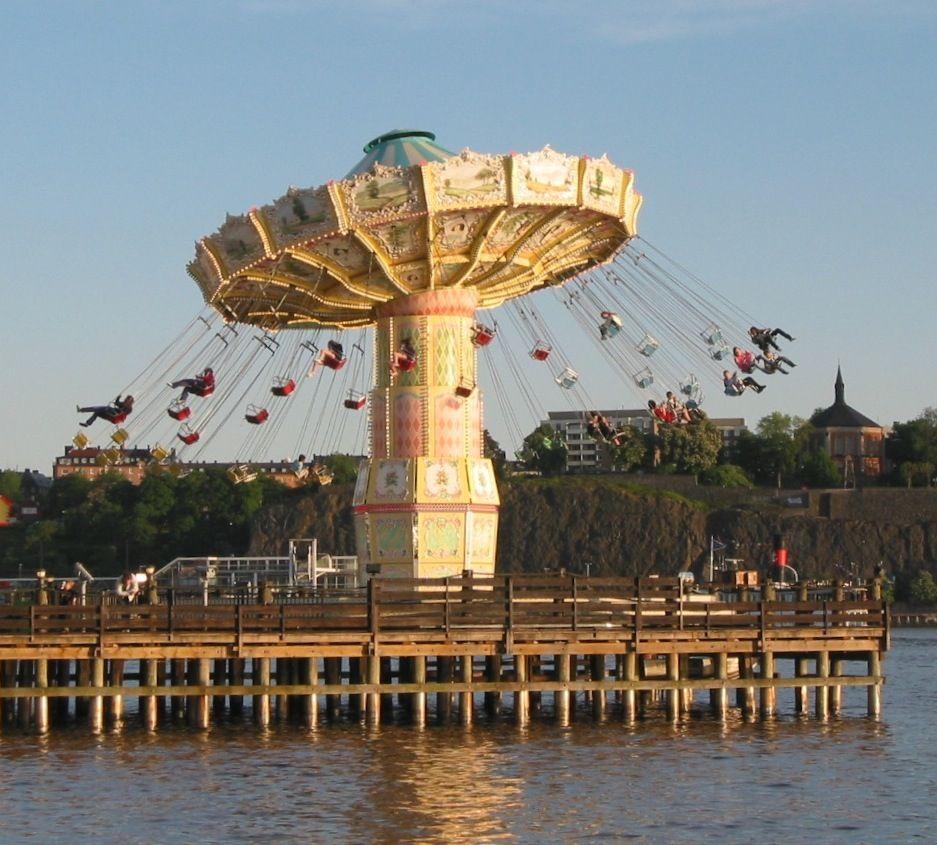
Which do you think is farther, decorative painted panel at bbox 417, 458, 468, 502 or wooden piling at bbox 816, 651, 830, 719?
decorative painted panel at bbox 417, 458, 468, 502

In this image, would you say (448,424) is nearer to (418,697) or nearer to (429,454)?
(429,454)

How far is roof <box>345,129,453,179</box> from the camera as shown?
57.7 metres

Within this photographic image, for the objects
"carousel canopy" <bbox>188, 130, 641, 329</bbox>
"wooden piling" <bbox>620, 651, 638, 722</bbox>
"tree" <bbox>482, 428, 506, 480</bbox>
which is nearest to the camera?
"wooden piling" <bbox>620, 651, 638, 722</bbox>

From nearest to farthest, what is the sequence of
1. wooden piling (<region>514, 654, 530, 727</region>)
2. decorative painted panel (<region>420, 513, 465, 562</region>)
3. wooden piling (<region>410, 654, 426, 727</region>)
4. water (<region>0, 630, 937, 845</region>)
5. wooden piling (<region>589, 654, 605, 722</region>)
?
water (<region>0, 630, 937, 845</region>), wooden piling (<region>410, 654, 426, 727</region>), wooden piling (<region>514, 654, 530, 727</region>), wooden piling (<region>589, 654, 605, 722</region>), decorative painted panel (<region>420, 513, 465, 562</region>)

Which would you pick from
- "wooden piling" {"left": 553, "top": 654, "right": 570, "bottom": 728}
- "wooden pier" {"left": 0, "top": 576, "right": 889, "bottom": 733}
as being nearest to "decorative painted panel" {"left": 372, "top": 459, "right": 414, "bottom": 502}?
"wooden pier" {"left": 0, "top": 576, "right": 889, "bottom": 733}

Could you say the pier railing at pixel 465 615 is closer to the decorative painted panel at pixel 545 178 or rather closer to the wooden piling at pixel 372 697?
the wooden piling at pixel 372 697

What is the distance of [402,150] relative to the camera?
58188 mm

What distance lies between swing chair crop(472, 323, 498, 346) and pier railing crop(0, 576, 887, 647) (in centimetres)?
1007

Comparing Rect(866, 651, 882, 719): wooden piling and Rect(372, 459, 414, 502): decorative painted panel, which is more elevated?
Rect(372, 459, 414, 502): decorative painted panel

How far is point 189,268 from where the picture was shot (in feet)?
192

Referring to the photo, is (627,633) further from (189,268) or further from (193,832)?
(189,268)

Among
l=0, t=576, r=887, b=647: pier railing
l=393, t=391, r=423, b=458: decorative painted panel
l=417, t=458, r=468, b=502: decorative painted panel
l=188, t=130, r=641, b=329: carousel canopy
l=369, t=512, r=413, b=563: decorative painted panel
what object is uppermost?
l=188, t=130, r=641, b=329: carousel canopy

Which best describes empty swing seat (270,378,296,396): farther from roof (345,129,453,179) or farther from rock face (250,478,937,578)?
rock face (250,478,937,578)

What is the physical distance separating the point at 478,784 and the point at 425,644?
6218mm
